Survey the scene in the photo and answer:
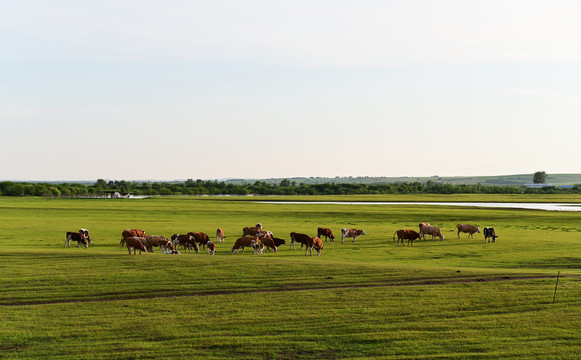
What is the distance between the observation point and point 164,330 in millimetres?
15820

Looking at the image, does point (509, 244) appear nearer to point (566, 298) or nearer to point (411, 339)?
point (566, 298)

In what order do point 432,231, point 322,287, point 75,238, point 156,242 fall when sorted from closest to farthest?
point 322,287
point 156,242
point 75,238
point 432,231

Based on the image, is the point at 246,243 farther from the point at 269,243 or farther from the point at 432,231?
the point at 432,231

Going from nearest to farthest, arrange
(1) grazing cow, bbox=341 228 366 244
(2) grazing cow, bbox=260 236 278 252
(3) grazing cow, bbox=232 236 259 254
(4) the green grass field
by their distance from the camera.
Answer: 1. (4) the green grass field
2. (3) grazing cow, bbox=232 236 259 254
3. (2) grazing cow, bbox=260 236 278 252
4. (1) grazing cow, bbox=341 228 366 244

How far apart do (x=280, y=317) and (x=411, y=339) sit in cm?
468

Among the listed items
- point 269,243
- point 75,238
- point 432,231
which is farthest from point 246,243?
point 432,231

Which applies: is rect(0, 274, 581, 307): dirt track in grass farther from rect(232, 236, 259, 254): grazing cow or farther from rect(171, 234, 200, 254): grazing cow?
rect(171, 234, 200, 254): grazing cow

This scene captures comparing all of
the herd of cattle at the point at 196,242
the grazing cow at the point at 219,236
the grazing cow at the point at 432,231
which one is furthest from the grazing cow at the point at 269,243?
the grazing cow at the point at 432,231

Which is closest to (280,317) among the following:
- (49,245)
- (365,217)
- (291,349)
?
(291,349)

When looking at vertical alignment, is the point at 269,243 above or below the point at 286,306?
above

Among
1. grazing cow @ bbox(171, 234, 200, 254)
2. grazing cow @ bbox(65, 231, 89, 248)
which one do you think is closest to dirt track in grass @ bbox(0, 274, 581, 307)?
grazing cow @ bbox(171, 234, 200, 254)

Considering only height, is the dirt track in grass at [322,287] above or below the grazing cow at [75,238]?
below

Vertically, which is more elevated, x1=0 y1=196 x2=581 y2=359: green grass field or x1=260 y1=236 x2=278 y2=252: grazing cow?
x1=260 y1=236 x2=278 y2=252: grazing cow

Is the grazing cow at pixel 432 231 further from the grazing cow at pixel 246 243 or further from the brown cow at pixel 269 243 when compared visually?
the grazing cow at pixel 246 243
